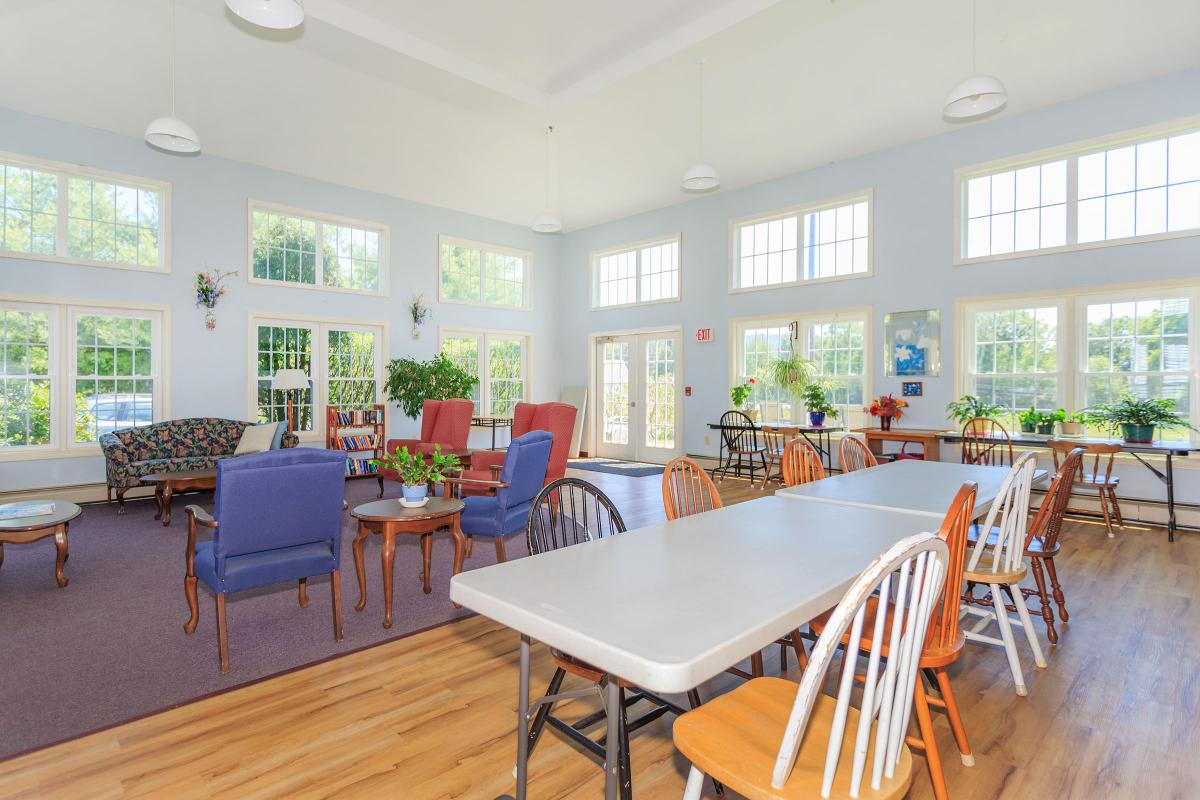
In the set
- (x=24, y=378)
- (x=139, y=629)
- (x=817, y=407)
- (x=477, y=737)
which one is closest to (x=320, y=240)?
(x=24, y=378)

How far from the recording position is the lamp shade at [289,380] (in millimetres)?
7422

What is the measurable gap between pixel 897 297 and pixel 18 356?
366 inches

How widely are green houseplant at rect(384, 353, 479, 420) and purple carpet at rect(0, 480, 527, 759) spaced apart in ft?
12.6

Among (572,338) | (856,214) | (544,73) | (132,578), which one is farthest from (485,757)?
(572,338)

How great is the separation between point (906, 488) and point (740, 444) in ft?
16.3

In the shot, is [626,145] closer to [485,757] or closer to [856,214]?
[856,214]

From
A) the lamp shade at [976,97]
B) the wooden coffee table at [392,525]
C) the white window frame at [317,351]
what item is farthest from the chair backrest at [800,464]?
the white window frame at [317,351]

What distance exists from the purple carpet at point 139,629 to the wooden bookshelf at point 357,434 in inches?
122

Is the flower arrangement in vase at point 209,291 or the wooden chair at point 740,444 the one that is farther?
the wooden chair at point 740,444

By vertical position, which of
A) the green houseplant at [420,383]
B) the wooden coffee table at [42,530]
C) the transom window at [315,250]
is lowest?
the wooden coffee table at [42,530]

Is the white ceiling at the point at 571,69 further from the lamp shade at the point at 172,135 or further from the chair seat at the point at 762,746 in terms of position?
the chair seat at the point at 762,746

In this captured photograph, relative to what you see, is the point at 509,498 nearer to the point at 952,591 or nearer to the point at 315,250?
the point at 952,591

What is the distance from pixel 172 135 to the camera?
5.01 meters

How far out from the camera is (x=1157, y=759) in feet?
6.95
